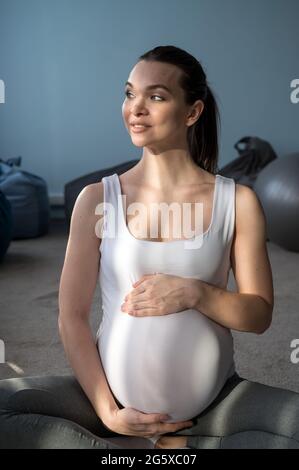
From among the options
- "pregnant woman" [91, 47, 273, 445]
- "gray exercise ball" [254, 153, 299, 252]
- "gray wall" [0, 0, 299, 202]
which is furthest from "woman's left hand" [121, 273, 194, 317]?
"gray wall" [0, 0, 299, 202]

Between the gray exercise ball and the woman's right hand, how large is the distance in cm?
245

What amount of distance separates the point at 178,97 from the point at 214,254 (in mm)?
278

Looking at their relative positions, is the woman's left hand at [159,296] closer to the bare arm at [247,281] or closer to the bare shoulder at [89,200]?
the bare arm at [247,281]

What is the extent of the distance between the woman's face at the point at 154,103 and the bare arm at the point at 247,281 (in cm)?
18

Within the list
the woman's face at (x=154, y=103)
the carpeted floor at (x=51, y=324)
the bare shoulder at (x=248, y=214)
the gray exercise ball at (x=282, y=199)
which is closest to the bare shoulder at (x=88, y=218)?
the woman's face at (x=154, y=103)

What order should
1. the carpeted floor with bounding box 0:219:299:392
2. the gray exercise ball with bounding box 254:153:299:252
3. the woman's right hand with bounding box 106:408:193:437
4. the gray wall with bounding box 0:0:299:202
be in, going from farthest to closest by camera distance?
the gray wall with bounding box 0:0:299:202 → the gray exercise ball with bounding box 254:153:299:252 → the carpeted floor with bounding box 0:219:299:392 → the woman's right hand with bounding box 106:408:193:437

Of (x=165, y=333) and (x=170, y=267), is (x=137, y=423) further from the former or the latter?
(x=170, y=267)

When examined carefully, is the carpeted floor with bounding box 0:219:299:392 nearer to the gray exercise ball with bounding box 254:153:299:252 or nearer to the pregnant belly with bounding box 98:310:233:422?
the gray exercise ball with bounding box 254:153:299:252

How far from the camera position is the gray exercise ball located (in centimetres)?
345

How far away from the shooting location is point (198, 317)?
1.12m
